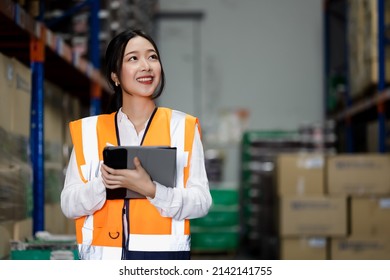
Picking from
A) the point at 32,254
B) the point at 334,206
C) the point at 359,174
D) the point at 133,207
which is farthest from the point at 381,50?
the point at 133,207

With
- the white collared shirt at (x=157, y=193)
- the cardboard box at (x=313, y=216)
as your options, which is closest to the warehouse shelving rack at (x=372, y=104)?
the cardboard box at (x=313, y=216)

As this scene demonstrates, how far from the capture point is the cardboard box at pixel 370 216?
243 inches

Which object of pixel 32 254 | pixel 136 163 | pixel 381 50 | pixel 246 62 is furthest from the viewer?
pixel 246 62

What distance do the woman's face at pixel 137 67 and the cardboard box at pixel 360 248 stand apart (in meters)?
4.54

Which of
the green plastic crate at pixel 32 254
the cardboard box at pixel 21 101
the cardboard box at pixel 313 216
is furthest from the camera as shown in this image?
the cardboard box at pixel 313 216

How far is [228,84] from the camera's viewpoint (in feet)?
36.9

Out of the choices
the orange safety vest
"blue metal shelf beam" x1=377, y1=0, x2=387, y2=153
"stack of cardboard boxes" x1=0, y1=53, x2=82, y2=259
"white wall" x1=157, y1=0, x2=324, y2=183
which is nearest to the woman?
the orange safety vest

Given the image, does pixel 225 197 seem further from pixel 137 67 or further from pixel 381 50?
pixel 137 67

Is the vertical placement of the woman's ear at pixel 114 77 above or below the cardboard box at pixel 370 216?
above

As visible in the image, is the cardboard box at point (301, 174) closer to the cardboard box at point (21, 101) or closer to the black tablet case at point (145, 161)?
the cardboard box at point (21, 101)

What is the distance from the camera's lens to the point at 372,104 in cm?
741

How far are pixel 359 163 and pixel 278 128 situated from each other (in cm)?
493

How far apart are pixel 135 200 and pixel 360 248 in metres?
4.72
